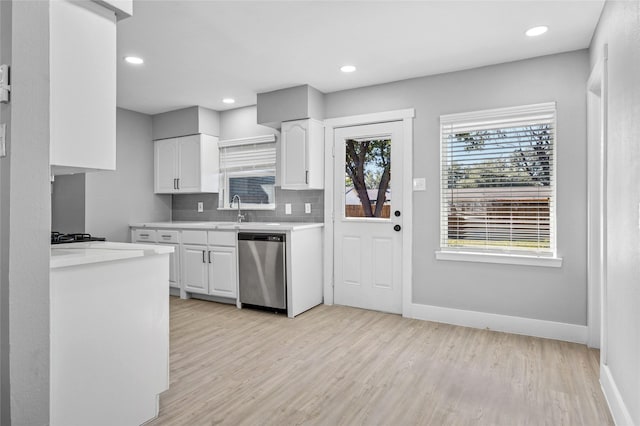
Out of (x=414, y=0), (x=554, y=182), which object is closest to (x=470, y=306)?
(x=554, y=182)

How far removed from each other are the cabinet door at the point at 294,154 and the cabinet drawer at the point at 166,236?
151cm

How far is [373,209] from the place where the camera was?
13.5 feet

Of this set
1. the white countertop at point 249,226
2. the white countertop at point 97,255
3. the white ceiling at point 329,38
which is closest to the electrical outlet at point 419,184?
the white ceiling at point 329,38

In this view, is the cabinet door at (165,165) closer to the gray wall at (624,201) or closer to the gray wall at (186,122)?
the gray wall at (186,122)

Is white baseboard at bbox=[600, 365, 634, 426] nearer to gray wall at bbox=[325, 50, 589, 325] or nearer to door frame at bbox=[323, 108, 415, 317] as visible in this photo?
gray wall at bbox=[325, 50, 589, 325]

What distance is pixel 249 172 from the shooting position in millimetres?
5000

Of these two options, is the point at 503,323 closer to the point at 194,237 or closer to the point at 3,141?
the point at 194,237

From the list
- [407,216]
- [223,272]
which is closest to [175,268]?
[223,272]

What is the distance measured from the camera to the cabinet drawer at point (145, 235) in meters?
4.86

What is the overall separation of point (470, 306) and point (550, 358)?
828 millimetres

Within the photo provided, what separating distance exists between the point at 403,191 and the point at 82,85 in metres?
2.89

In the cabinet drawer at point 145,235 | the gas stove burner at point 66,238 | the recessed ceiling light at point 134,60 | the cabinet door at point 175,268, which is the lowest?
the cabinet door at point 175,268

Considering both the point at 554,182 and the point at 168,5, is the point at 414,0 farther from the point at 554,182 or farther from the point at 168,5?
the point at 554,182

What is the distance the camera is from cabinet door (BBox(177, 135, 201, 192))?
16.6 feet
